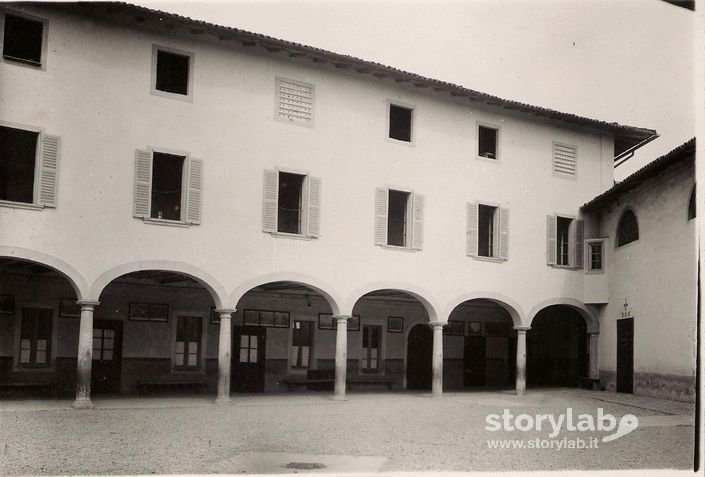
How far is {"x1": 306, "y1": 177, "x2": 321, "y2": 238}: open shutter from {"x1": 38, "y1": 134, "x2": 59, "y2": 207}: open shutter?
5.83 meters

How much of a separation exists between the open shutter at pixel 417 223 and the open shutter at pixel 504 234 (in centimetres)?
267

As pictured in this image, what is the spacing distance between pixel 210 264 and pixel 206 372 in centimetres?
451

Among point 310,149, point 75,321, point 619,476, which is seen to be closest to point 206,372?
point 75,321

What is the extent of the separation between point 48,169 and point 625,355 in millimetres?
15476

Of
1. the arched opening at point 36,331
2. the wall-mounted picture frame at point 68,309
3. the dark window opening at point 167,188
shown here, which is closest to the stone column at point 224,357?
the dark window opening at point 167,188

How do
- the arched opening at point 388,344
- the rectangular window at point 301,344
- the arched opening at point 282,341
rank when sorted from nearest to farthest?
the arched opening at point 282,341 → the rectangular window at point 301,344 → the arched opening at point 388,344

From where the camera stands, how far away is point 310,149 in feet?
61.6

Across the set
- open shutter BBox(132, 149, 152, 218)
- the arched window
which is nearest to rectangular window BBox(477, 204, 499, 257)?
the arched window

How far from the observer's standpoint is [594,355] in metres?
22.5

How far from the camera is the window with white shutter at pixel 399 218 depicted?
19734 mm

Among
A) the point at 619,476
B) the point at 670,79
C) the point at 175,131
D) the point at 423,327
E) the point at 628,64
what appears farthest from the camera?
the point at 423,327

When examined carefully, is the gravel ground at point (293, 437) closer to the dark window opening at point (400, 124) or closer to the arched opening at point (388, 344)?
the arched opening at point (388, 344)

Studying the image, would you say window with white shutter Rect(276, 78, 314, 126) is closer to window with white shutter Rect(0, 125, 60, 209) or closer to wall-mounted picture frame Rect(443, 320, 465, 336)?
window with white shutter Rect(0, 125, 60, 209)

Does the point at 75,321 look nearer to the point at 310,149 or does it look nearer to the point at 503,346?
the point at 310,149
